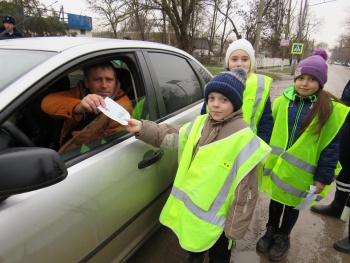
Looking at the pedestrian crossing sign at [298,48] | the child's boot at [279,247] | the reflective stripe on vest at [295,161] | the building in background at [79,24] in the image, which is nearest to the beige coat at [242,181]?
the reflective stripe on vest at [295,161]

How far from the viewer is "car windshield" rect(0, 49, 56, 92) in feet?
4.39

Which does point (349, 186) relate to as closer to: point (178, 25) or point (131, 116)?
point (131, 116)

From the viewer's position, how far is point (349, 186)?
277 cm

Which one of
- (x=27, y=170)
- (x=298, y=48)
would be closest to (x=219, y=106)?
(x=27, y=170)

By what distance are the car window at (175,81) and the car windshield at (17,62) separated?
2.85 ft

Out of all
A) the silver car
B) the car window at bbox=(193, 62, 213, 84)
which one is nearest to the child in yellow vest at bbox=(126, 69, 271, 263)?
the silver car

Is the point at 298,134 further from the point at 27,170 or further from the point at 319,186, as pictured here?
the point at 27,170

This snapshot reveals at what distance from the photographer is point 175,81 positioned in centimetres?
243

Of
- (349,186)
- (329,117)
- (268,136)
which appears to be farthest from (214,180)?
(349,186)

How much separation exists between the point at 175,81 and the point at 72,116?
987 millimetres

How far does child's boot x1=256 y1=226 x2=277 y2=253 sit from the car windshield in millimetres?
2255

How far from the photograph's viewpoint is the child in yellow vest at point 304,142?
1.99 metres

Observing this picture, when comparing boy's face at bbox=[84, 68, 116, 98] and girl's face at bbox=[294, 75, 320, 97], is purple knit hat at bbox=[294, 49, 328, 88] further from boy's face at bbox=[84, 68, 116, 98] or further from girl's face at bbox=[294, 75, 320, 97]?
boy's face at bbox=[84, 68, 116, 98]

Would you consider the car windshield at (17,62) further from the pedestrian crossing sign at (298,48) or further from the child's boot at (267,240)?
the pedestrian crossing sign at (298,48)
